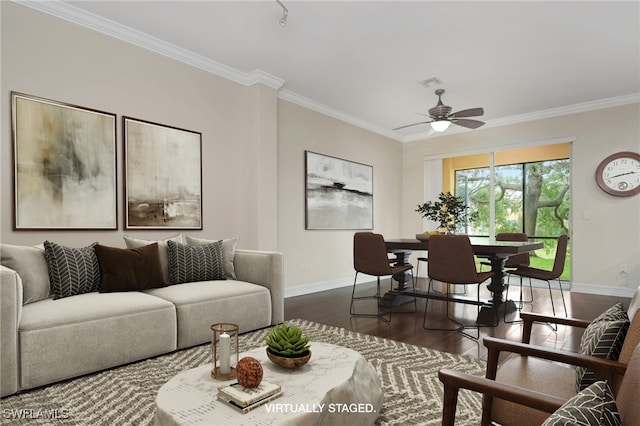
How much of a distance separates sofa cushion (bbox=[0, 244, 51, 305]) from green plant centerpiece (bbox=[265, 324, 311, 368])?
1.85m

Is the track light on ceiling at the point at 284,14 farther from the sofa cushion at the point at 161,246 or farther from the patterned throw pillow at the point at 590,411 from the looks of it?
the patterned throw pillow at the point at 590,411

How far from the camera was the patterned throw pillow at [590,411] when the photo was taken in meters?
0.70

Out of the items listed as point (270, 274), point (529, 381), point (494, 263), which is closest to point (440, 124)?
point (494, 263)

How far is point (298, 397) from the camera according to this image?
53.1 inches

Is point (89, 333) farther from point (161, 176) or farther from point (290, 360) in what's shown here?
point (161, 176)

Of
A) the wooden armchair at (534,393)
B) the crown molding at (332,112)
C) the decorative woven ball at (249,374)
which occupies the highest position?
the crown molding at (332,112)

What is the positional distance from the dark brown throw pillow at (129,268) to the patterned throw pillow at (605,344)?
2805mm

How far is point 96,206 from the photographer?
317 centimetres

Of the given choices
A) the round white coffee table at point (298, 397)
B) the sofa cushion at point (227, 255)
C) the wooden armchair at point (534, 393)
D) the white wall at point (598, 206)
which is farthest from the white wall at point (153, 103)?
the white wall at point (598, 206)

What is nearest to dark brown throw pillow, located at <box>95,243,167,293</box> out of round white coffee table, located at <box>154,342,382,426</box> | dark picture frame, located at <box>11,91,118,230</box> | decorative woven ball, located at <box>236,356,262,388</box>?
dark picture frame, located at <box>11,91,118,230</box>

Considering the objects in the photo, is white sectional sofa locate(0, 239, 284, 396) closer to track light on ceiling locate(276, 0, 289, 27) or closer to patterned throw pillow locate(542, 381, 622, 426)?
track light on ceiling locate(276, 0, 289, 27)

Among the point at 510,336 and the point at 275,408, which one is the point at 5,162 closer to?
the point at 275,408

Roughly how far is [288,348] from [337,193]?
4249mm

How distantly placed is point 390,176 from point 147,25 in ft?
15.7
